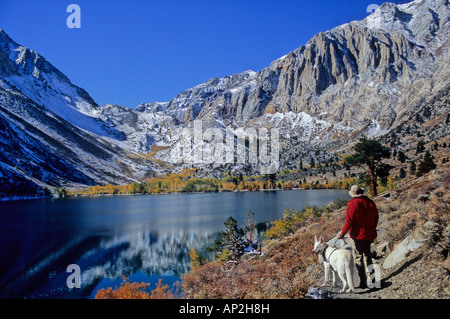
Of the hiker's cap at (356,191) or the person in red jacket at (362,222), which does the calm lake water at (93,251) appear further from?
the hiker's cap at (356,191)

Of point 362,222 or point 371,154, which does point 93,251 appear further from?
point 362,222

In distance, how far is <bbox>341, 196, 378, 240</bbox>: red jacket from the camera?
7852mm

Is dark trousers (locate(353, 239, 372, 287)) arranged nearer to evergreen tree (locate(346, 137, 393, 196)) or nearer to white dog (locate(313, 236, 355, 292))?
white dog (locate(313, 236, 355, 292))

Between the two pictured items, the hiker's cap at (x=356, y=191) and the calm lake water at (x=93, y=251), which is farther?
the calm lake water at (x=93, y=251)

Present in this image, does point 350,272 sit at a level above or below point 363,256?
below

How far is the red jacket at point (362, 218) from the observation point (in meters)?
7.85

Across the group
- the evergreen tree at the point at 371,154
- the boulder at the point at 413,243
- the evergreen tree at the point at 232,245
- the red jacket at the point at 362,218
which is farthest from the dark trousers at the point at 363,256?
the evergreen tree at the point at 371,154

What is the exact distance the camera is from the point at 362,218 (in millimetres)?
7855

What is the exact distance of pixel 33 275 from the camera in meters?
34.0

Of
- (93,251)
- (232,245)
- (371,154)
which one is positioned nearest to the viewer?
(371,154)

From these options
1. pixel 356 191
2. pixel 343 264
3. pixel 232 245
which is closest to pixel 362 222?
pixel 356 191
